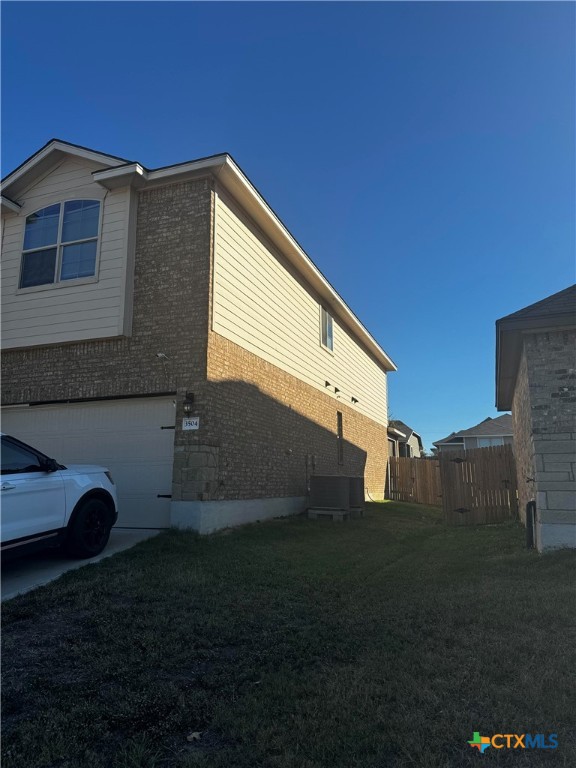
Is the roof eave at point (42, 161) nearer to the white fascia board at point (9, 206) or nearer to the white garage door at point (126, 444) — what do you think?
the white fascia board at point (9, 206)

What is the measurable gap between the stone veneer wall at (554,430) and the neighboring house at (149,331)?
5167mm

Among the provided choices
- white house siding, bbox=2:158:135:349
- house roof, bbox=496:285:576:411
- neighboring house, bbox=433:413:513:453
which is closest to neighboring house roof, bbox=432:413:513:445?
neighboring house, bbox=433:413:513:453

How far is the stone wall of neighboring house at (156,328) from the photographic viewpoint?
9422 mm

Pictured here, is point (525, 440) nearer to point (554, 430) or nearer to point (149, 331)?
point (554, 430)

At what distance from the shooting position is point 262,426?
1139 centimetres

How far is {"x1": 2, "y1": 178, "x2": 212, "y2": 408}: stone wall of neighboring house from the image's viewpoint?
9422 mm

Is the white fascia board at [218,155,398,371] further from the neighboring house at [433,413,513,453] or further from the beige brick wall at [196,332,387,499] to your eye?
the neighboring house at [433,413,513,453]

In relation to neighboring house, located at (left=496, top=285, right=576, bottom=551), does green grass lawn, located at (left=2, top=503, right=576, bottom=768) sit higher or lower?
lower

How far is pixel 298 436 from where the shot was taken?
13547 millimetres

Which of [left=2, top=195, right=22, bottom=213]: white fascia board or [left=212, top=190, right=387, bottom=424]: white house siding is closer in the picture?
[left=212, top=190, right=387, bottom=424]: white house siding

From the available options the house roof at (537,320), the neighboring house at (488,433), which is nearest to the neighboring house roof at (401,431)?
the neighboring house at (488,433)

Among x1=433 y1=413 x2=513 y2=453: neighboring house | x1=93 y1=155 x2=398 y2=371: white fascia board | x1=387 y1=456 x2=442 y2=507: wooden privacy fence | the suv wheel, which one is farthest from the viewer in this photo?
x1=433 y1=413 x2=513 y2=453: neighboring house

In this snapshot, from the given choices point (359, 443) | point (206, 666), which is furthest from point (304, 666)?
point (359, 443)

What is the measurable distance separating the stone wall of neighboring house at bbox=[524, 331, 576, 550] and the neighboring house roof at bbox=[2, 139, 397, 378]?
20.2 feet
